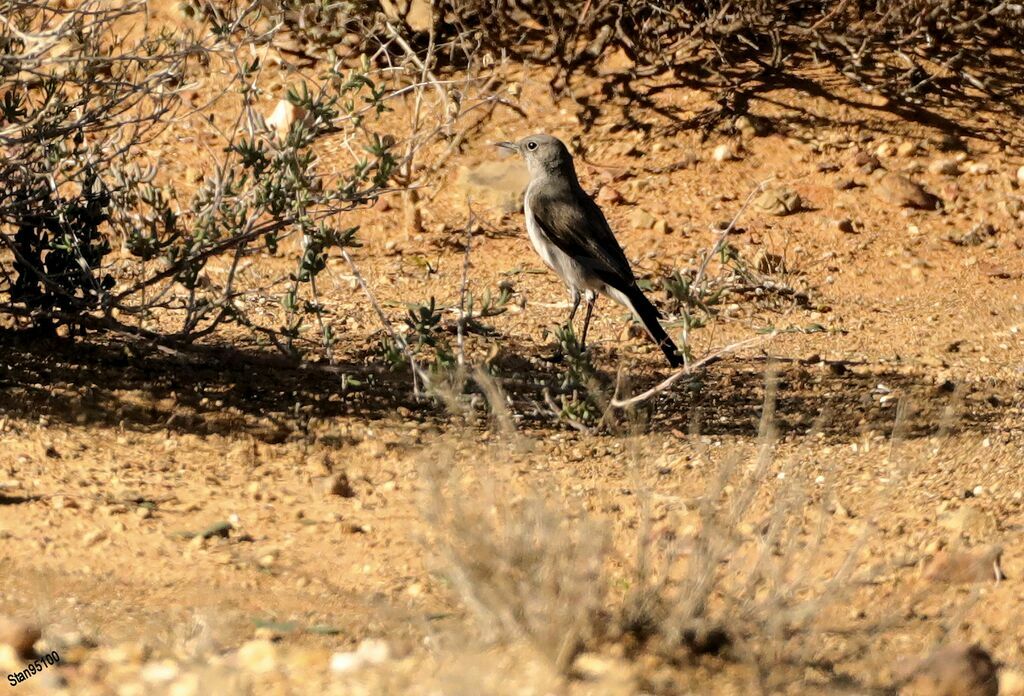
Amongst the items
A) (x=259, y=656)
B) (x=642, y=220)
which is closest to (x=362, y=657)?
(x=259, y=656)

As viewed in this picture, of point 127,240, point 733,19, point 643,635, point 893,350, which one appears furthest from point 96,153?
point 733,19

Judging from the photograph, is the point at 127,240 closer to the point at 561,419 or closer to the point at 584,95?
the point at 561,419

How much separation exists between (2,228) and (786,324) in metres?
3.60

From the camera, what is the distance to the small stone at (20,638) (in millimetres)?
3234

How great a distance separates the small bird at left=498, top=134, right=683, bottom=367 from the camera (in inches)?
240

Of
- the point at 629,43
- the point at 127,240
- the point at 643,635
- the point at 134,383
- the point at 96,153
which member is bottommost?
the point at 643,635

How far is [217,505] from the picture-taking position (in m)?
4.53

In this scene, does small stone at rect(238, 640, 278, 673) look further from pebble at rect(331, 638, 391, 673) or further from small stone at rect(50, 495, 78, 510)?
small stone at rect(50, 495, 78, 510)

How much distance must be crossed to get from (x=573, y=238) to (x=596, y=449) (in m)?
1.41

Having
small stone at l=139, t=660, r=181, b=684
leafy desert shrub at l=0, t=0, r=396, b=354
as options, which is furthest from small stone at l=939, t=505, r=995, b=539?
small stone at l=139, t=660, r=181, b=684

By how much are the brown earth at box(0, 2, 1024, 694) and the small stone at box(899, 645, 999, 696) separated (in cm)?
7

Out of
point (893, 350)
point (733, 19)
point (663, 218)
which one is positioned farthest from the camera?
point (733, 19)

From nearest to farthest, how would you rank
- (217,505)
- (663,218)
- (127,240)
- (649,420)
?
(217,505) → (127,240) → (649,420) → (663,218)

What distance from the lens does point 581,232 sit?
6367 mm
